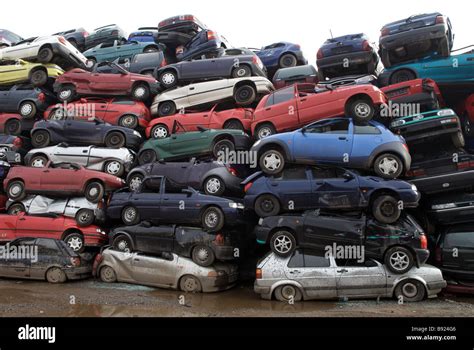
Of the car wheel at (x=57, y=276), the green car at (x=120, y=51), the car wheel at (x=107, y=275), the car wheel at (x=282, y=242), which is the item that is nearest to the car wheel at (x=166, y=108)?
the car wheel at (x=107, y=275)

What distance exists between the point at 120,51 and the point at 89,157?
30.0ft

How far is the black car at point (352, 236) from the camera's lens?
26.6 ft

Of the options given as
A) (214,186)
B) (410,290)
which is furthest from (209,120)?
(410,290)

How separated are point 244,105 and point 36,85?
8.06m

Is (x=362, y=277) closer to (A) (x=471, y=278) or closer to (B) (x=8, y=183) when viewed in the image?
(A) (x=471, y=278)

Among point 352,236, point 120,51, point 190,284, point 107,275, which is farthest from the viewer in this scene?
point 120,51

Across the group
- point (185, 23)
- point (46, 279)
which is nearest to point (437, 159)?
point (46, 279)

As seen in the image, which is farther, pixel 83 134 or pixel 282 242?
pixel 83 134

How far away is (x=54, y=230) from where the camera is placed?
432 inches

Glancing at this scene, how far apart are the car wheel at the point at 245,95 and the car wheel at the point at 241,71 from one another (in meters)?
0.97

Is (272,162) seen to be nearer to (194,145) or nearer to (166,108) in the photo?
(194,145)

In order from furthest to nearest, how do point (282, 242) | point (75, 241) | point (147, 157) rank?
1. point (147, 157)
2. point (75, 241)
3. point (282, 242)

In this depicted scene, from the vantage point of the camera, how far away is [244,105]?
525 inches

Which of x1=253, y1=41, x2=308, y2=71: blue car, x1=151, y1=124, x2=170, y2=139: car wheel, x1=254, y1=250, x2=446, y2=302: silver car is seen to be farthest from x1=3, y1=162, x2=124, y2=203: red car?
x1=253, y1=41, x2=308, y2=71: blue car
